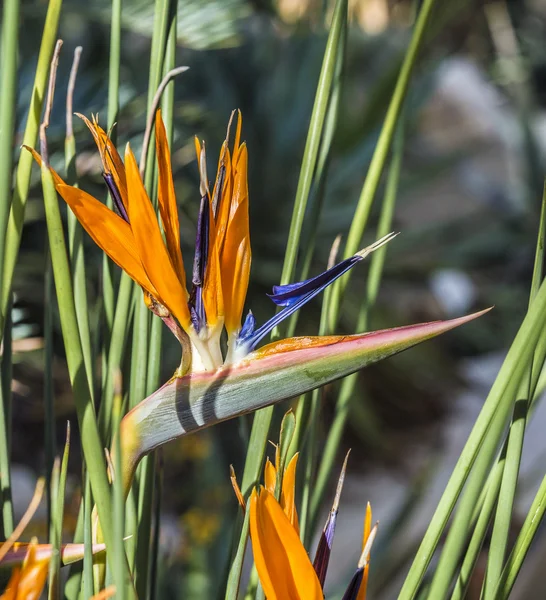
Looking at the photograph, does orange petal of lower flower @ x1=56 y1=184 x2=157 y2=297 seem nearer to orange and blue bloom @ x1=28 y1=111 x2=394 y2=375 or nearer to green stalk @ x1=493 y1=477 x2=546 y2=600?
orange and blue bloom @ x1=28 y1=111 x2=394 y2=375

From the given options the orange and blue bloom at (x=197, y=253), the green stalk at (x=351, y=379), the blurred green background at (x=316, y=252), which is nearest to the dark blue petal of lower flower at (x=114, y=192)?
the orange and blue bloom at (x=197, y=253)

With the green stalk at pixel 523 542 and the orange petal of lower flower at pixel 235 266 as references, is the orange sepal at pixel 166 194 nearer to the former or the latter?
the orange petal of lower flower at pixel 235 266

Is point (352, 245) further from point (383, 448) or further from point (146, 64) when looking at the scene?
point (383, 448)

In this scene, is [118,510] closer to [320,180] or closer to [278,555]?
[278,555]

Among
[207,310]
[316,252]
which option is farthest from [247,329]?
[316,252]

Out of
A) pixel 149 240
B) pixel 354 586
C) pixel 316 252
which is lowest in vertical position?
pixel 316 252

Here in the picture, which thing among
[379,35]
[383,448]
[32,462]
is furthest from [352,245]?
[379,35]

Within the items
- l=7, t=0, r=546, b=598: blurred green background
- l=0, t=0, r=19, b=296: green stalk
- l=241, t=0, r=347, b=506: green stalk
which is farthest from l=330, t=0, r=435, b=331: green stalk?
l=7, t=0, r=546, b=598: blurred green background
